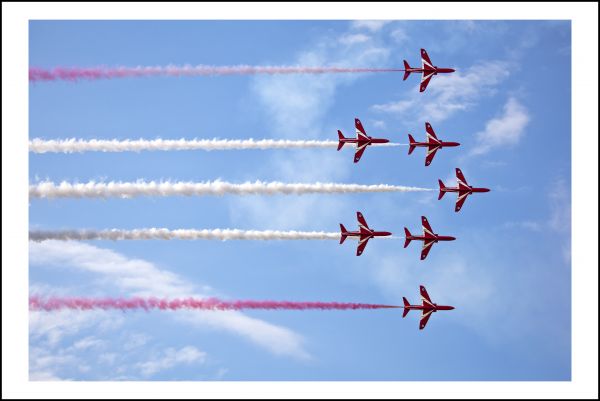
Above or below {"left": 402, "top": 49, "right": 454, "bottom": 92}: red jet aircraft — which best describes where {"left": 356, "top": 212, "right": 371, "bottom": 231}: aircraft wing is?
below

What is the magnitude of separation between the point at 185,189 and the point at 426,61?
2582cm

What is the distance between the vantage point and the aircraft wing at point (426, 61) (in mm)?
88250

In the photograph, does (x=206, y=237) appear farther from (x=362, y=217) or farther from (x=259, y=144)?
(x=362, y=217)

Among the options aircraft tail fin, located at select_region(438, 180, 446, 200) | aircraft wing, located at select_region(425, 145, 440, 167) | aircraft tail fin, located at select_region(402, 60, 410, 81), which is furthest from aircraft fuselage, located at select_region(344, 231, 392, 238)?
aircraft tail fin, located at select_region(402, 60, 410, 81)

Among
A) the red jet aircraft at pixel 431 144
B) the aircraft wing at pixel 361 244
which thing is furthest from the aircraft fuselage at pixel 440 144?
the aircraft wing at pixel 361 244

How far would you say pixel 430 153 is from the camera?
290 ft

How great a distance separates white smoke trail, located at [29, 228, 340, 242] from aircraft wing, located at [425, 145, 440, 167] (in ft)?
41.3

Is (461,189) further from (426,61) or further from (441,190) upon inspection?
(426,61)

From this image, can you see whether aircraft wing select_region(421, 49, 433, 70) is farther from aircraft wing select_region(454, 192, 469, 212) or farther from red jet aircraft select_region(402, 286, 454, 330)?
red jet aircraft select_region(402, 286, 454, 330)

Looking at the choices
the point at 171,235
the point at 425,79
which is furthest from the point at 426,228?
the point at 171,235

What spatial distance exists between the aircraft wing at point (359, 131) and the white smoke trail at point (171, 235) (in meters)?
9.28

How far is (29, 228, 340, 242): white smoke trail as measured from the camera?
68.1m

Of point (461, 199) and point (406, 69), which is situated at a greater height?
point (406, 69)

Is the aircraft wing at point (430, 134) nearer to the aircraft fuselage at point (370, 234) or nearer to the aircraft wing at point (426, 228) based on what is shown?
the aircraft wing at point (426, 228)
